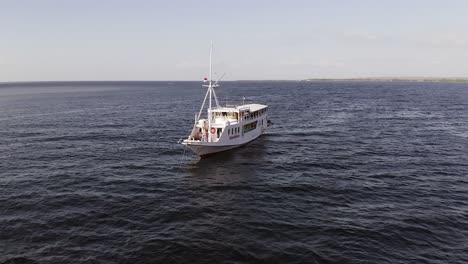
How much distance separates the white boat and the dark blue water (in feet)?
8.56

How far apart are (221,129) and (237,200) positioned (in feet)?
64.7

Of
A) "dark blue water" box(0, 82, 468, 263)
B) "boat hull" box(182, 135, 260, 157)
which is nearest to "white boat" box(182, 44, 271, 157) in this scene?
"boat hull" box(182, 135, 260, 157)

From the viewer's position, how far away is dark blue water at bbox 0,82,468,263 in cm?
2506

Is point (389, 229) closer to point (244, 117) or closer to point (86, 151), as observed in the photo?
point (244, 117)

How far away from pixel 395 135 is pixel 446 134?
11.1 meters

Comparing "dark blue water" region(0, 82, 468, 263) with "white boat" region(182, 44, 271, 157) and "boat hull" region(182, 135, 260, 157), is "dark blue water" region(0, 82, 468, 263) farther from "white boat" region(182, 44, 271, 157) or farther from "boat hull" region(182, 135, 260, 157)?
"white boat" region(182, 44, 271, 157)

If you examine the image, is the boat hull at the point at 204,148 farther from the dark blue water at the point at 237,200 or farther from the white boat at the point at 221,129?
the dark blue water at the point at 237,200

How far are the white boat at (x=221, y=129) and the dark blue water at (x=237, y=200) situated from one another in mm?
2608

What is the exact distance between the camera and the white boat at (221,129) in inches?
1993

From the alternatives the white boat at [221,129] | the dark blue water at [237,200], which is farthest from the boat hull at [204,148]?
the dark blue water at [237,200]

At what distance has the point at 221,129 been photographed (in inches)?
2092

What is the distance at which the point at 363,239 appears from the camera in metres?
26.6

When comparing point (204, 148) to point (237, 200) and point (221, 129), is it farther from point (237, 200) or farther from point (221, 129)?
point (237, 200)

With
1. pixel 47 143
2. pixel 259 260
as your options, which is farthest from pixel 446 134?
pixel 47 143
